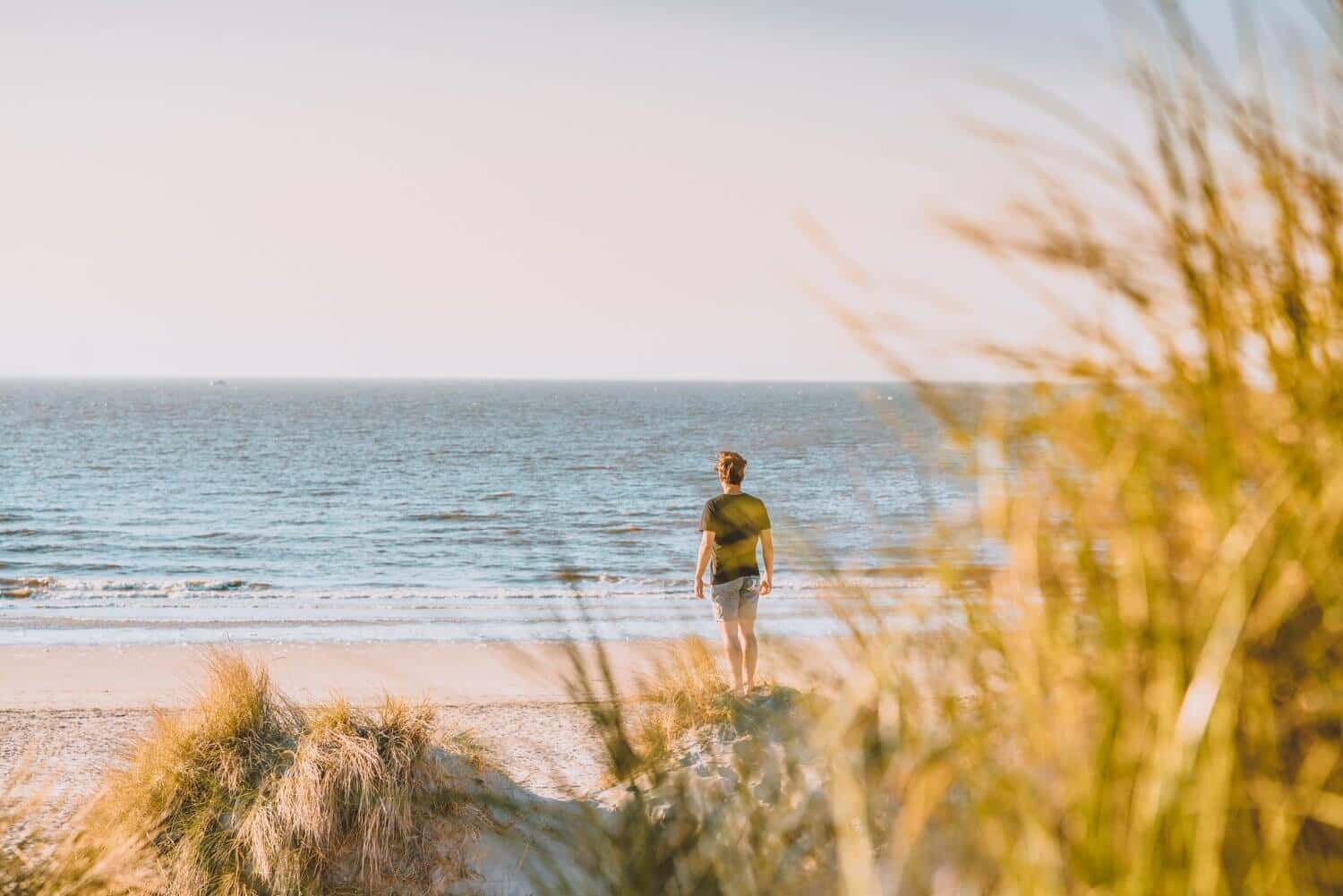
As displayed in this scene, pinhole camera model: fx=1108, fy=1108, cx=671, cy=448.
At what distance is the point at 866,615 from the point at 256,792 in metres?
6.38

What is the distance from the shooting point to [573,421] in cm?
10212

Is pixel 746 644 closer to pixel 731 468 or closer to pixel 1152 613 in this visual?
pixel 731 468

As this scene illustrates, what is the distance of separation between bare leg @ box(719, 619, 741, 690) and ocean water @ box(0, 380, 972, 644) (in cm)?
26

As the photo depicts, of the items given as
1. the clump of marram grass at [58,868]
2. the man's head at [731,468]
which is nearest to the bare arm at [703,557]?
the man's head at [731,468]

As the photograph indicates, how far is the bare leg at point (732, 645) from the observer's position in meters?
7.99

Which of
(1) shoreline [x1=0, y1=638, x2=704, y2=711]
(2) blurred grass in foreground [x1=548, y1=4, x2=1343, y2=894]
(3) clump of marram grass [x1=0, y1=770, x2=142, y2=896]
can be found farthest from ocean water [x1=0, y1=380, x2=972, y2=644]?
(3) clump of marram grass [x1=0, y1=770, x2=142, y2=896]

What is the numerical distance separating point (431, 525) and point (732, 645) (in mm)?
31549

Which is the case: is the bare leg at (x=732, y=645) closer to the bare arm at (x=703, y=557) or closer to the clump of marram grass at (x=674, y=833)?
the bare arm at (x=703, y=557)

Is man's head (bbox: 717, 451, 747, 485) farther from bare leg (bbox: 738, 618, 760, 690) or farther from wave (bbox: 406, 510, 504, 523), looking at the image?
wave (bbox: 406, 510, 504, 523)

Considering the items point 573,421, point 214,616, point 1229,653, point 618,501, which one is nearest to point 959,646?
point 1229,653

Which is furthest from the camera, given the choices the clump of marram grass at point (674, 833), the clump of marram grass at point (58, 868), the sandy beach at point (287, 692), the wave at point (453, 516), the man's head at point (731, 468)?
the wave at point (453, 516)

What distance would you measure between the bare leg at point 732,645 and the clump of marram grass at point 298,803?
6.33 feet

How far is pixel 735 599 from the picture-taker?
8.00m

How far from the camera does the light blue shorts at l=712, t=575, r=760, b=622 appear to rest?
26.2 ft
